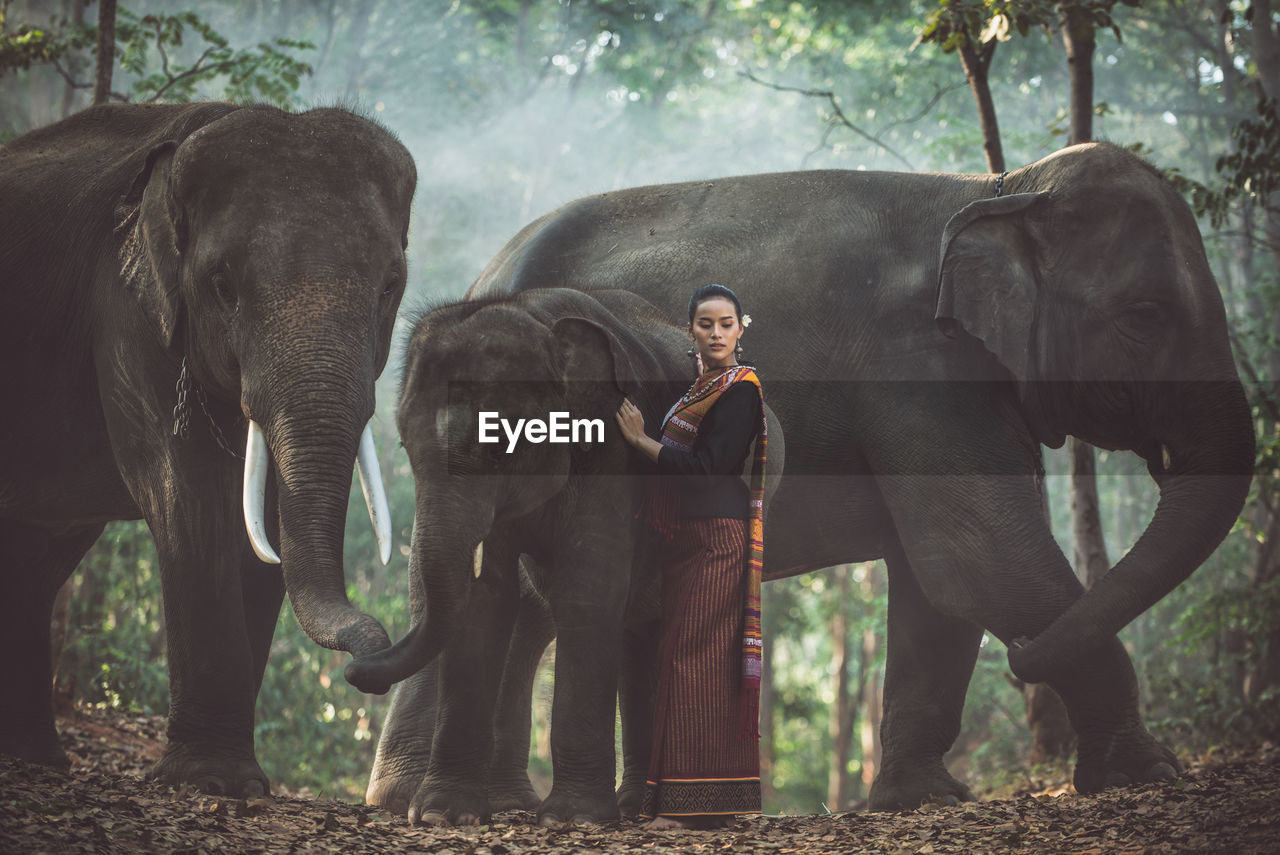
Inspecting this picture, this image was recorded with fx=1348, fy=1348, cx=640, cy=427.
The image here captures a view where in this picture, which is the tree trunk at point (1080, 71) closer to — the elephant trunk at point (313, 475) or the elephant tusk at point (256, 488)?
the elephant trunk at point (313, 475)

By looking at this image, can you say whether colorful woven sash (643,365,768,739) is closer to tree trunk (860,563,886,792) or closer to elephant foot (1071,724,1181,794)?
elephant foot (1071,724,1181,794)

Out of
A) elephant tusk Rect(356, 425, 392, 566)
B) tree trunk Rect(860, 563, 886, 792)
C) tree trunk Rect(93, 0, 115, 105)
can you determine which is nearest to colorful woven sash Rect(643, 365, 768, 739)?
elephant tusk Rect(356, 425, 392, 566)

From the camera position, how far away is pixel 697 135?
2567cm

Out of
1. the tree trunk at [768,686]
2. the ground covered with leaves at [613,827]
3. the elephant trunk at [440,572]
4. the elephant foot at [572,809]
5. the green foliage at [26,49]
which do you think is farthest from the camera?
the tree trunk at [768,686]

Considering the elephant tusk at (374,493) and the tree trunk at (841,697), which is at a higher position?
the elephant tusk at (374,493)

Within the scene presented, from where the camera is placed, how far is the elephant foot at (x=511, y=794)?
508cm

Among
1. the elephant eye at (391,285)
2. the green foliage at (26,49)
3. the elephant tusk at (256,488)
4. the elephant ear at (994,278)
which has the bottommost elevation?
the elephant tusk at (256,488)

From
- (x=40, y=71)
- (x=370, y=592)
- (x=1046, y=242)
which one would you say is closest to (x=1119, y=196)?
(x=1046, y=242)

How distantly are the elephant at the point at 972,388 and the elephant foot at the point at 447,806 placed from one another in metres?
1.86

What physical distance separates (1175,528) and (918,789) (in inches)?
63.0

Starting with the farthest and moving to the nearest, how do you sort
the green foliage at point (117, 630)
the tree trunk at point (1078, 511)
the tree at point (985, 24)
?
the green foliage at point (117, 630)
the tree trunk at point (1078, 511)
the tree at point (985, 24)

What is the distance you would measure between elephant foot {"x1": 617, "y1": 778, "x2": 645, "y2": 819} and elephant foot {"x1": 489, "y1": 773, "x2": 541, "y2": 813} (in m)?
0.34

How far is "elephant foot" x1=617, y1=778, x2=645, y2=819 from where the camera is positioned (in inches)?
205

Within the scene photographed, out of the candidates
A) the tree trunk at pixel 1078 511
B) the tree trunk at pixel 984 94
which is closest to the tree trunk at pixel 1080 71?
the tree trunk at pixel 1078 511
